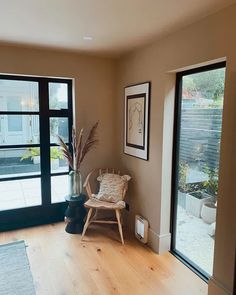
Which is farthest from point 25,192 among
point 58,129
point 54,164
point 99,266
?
point 99,266

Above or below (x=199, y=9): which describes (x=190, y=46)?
below

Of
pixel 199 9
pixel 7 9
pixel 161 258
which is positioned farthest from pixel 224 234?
pixel 7 9

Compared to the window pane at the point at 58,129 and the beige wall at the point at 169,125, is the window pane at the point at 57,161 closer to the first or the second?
the window pane at the point at 58,129

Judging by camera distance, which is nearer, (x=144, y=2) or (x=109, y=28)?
(x=144, y=2)

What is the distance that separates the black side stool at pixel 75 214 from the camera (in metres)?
3.34

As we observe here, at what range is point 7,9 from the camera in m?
2.02

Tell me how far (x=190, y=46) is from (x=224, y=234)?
167 cm

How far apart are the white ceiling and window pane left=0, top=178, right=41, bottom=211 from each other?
1812 millimetres

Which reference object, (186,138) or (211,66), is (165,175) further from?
(211,66)

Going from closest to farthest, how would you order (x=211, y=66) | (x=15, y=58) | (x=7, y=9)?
1. (x=7, y=9)
2. (x=211, y=66)
3. (x=15, y=58)

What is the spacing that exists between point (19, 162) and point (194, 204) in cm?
232

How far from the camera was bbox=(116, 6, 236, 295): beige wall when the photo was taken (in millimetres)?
1978

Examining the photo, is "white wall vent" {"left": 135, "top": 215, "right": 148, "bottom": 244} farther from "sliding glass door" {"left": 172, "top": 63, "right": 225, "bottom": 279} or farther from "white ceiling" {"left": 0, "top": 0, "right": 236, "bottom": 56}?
"white ceiling" {"left": 0, "top": 0, "right": 236, "bottom": 56}

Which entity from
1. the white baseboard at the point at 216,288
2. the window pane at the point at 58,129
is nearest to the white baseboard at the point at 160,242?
the white baseboard at the point at 216,288
